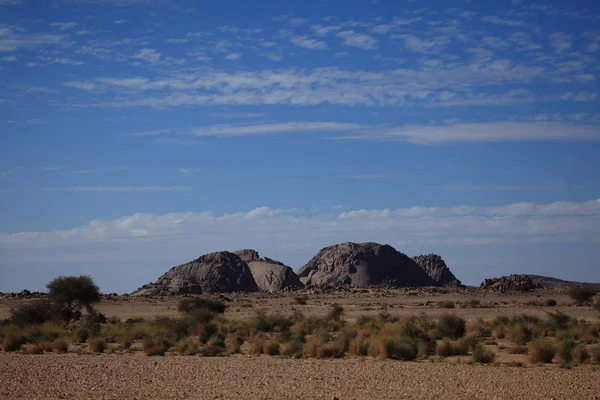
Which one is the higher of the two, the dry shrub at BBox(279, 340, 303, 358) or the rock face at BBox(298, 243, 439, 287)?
the rock face at BBox(298, 243, 439, 287)

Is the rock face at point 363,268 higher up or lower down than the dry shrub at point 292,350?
higher up

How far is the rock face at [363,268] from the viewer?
130625 mm

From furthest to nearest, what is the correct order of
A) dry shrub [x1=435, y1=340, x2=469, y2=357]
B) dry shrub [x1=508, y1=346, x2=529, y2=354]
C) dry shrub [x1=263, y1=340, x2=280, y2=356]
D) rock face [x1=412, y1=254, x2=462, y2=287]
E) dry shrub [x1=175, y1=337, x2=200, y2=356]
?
rock face [x1=412, y1=254, x2=462, y2=287] → dry shrub [x1=175, y1=337, x2=200, y2=356] → dry shrub [x1=263, y1=340, x2=280, y2=356] → dry shrub [x1=508, y1=346, x2=529, y2=354] → dry shrub [x1=435, y1=340, x2=469, y2=357]

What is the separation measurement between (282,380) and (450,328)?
15.3m

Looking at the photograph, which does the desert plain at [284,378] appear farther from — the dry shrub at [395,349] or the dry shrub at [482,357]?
the dry shrub at [395,349]

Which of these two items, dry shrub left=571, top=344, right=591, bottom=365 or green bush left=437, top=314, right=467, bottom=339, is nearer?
dry shrub left=571, top=344, right=591, bottom=365

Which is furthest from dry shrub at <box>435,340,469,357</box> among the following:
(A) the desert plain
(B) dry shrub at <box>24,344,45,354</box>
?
(B) dry shrub at <box>24,344,45,354</box>

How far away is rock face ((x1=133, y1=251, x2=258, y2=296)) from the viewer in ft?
368

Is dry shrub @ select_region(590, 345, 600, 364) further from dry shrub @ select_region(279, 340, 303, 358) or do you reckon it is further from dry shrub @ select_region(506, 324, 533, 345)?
dry shrub @ select_region(279, 340, 303, 358)

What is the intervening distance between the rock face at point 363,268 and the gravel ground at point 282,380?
100891 mm

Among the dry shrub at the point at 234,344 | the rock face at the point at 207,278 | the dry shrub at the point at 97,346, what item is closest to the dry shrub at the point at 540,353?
the dry shrub at the point at 234,344

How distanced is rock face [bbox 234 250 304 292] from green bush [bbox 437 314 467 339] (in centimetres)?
8658

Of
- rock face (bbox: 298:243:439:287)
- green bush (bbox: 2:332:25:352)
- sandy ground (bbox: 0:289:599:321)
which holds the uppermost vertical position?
A: rock face (bbox: 298:243:439:287)

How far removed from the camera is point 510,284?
394 ft
